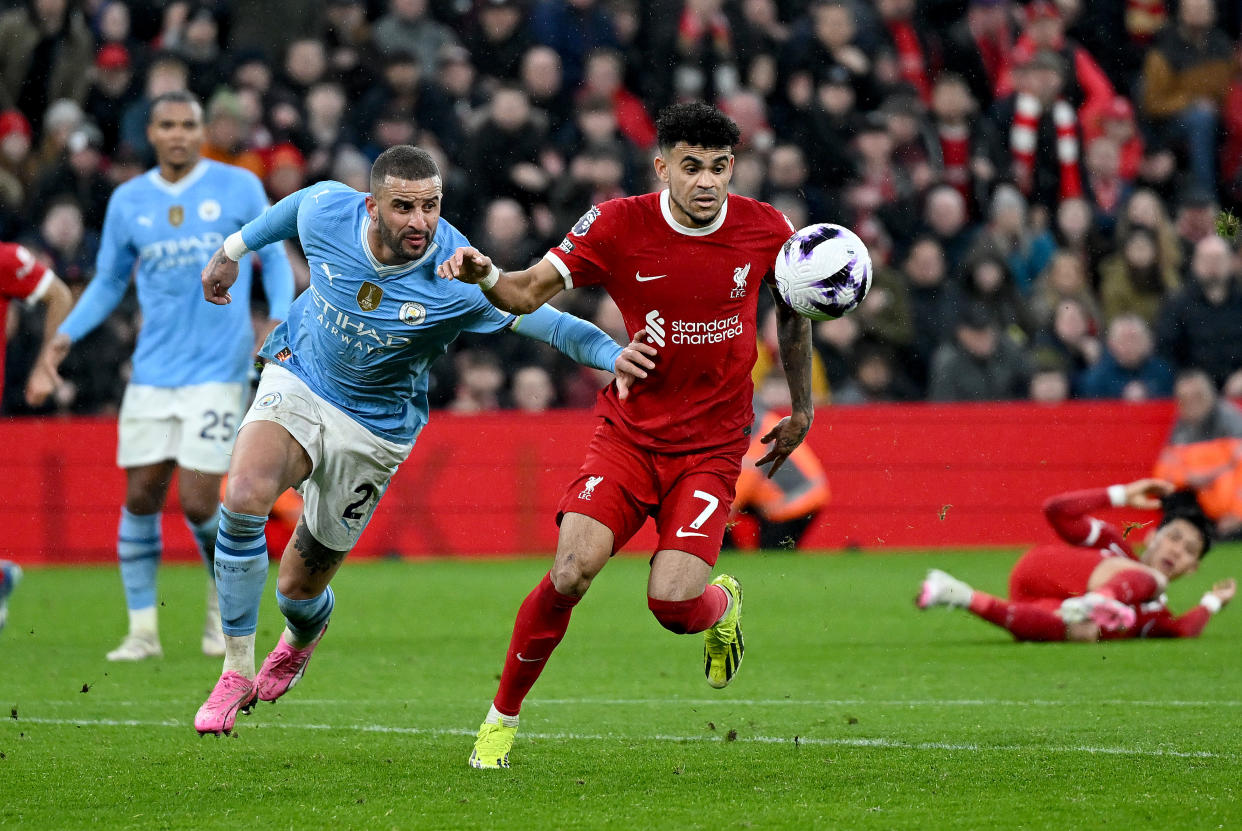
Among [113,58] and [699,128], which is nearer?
[699,128]

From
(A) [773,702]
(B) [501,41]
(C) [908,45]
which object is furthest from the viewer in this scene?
(C) [908,45]

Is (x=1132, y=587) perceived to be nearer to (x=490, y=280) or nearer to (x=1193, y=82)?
(x=490, y=280)

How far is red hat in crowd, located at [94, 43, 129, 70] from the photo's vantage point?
50.0 feet

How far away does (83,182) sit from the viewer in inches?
583

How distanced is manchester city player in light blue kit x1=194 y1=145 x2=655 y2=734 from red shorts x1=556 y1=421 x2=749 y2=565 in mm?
276

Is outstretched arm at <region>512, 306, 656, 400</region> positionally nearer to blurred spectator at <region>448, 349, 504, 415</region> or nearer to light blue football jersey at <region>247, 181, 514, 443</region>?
light blue football jersey at <region>247, 181, 514, 443</region>

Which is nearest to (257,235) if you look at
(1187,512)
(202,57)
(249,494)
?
(249,494)

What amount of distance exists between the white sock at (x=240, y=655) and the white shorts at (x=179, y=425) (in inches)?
115

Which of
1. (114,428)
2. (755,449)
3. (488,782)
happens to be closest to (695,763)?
(488,782)

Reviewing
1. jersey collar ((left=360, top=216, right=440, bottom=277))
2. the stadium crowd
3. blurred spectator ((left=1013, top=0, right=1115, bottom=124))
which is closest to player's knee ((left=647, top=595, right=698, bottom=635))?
jersey collar ((left=360, top=216, right=440, bottom=277))

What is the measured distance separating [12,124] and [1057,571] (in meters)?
→ 10.1

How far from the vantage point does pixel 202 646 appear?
976cm

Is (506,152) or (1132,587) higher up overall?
(506,152)

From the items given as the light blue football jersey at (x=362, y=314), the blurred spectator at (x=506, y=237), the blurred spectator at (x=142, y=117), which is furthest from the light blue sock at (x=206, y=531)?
the blurred spectator at (x=142, y=117)
